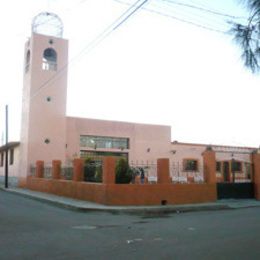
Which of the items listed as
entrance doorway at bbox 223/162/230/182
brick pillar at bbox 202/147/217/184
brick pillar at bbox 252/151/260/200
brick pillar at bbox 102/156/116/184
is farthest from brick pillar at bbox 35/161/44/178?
brick pillar at bbox 252/151/260/200

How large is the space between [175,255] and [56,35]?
30554 millimetres

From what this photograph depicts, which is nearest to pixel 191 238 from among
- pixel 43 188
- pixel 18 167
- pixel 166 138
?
pixel 43 188

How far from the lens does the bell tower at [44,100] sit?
35031 mm

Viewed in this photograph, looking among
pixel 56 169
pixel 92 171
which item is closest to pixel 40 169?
pixel 56 169

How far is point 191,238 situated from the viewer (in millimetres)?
10750

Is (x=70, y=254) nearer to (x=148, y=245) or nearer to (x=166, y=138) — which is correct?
(x=148, y=245)

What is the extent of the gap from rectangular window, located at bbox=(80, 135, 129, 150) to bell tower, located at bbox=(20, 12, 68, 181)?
559cm

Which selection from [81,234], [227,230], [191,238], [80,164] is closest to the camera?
[191,238]

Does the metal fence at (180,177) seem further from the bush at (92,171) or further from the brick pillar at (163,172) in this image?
the bush at (92,171)

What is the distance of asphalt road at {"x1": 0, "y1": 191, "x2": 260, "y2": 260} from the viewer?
28.6 feet

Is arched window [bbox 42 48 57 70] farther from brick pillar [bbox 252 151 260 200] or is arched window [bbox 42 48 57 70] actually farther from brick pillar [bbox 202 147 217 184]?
brick pillar [bbox 252 151 260 200]

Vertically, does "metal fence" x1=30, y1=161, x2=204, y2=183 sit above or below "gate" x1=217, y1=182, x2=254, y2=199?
above

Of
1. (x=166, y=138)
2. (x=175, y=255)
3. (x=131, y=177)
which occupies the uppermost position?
(x=166, y=138)

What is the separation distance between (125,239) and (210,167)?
13.1 meters
